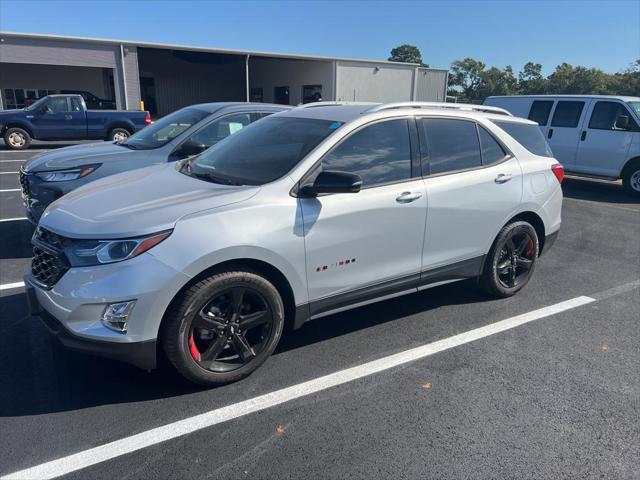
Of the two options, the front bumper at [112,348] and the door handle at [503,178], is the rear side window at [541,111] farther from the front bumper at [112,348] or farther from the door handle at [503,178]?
the front bumper at [112,348]

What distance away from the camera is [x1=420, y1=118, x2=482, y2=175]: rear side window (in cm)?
401

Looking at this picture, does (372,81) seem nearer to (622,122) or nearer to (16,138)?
(16,138)

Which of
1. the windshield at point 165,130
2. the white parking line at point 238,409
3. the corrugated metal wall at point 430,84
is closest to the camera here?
the white parking line at point 238,409

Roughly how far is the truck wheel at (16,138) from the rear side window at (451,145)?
16300mm

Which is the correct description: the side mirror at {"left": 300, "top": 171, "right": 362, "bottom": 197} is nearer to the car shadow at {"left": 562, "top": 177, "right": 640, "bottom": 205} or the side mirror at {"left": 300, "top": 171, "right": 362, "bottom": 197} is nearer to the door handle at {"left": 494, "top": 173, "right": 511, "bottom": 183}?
the door handle at {"left": 494, "top": 173, "right": 511, "bottom": 183}

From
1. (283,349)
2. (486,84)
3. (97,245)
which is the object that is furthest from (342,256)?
(486,84)

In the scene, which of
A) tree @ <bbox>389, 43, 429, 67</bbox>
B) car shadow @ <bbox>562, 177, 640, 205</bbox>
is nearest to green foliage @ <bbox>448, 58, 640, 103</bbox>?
tree @ <bbox>389, 43, 429, 67</bbox>

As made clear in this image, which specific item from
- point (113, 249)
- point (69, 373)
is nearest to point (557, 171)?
point (113, 249)

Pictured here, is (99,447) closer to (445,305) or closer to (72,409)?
(72,409)

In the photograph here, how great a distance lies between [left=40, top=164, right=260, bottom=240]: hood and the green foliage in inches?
2805

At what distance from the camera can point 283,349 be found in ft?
12.1

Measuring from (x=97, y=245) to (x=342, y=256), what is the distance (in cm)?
158

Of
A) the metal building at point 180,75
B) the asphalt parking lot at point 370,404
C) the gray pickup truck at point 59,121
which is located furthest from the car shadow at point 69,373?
the metal building at point 180,75

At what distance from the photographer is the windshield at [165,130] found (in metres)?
6.08
